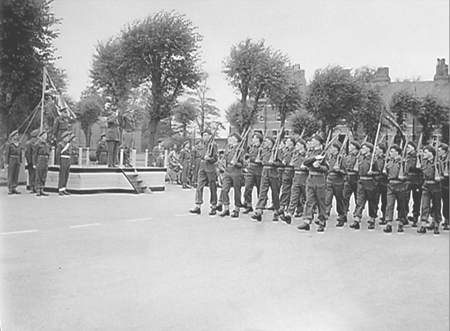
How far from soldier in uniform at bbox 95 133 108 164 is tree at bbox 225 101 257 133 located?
35 cm

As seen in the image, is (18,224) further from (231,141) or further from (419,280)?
(419,280)

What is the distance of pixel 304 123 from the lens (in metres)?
1.40

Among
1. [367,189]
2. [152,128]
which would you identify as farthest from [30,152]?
[367,189]

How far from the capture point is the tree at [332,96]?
1307mm

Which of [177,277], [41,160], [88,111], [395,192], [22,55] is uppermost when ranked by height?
[22,55]

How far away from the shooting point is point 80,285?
1.22 metres

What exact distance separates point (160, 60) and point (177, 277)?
587 millimetres

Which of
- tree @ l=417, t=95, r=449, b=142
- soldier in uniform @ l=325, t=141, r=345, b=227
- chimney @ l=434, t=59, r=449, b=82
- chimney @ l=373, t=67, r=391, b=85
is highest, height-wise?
chimney @ l=434, t=59, r=449, b=82

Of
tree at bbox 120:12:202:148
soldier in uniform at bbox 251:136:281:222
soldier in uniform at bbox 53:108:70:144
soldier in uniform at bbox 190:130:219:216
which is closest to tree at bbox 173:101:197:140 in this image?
tree at bbox 120:12:202:148

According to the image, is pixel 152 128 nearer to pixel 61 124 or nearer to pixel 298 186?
pixel 61 124

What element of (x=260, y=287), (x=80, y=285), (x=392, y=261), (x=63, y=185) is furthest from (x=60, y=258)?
(x=392, y=261)

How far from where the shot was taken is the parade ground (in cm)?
118

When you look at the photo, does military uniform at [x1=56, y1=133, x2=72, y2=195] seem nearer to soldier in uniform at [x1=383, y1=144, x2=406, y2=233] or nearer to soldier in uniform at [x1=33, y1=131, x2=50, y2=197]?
soldier in uniform at [x1=33, y1=131, x2=50, y2=197]

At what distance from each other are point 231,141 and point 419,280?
2.44 feet
